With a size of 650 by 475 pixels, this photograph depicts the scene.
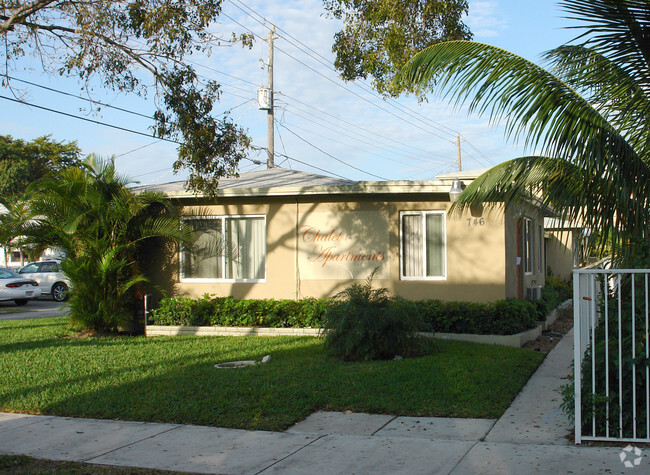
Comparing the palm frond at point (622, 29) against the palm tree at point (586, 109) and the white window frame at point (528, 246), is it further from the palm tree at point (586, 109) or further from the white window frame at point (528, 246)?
the white window frame at point (528, 246)

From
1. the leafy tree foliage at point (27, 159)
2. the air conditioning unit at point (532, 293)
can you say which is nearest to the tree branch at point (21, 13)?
the air conditioning unit at point (532, 293)

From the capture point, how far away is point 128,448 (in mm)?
6234

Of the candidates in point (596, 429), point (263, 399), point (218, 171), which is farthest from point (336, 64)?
point (596, 429)

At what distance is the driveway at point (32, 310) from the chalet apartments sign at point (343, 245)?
836cm

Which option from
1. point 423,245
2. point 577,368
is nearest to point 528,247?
point 423,245

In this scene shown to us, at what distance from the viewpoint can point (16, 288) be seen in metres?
23.7

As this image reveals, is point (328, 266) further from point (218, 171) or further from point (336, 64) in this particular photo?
point (336, 64)

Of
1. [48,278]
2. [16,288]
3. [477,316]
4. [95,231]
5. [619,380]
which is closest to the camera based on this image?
[619,380]

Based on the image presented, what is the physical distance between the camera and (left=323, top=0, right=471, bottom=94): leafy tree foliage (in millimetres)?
12992

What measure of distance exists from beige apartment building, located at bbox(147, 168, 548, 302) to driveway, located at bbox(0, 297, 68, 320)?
6434 millimetres

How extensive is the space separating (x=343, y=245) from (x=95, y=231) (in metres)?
5.19

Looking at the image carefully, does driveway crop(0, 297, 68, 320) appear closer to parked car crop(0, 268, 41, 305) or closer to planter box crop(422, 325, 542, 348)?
parked car crop(0, 268, 41, 305)

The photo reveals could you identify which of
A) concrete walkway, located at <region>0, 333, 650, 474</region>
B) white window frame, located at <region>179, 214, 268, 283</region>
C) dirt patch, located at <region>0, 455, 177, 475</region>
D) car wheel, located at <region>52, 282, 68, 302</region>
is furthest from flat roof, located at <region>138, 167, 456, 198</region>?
car wheel, located at <region>52, 282, 68, 302</region>

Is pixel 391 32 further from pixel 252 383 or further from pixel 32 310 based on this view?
pixel 32 310
